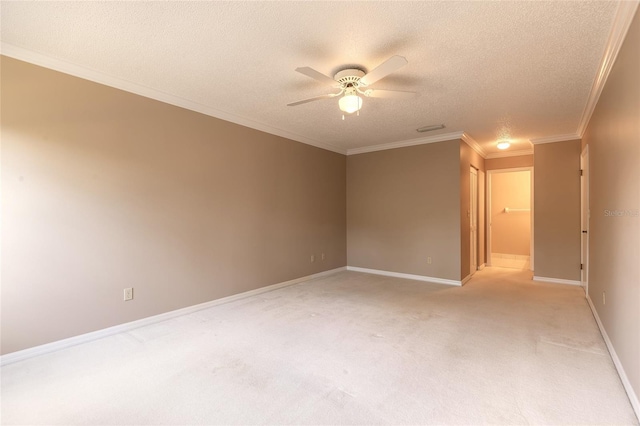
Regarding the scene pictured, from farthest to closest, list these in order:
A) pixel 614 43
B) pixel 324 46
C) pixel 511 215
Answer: pixel 511 215
pixel 324 46
pixel 614 43

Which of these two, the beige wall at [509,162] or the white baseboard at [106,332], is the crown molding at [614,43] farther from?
the white baseboard at [106,332]

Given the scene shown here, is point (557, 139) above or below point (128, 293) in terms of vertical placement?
above

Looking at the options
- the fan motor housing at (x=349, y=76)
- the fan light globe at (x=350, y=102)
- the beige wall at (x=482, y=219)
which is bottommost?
the beige wall at (x=482, y=219)

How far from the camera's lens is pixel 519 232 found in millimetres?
7566

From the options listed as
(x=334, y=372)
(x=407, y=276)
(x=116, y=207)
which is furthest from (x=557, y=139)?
(x=116, y=207)

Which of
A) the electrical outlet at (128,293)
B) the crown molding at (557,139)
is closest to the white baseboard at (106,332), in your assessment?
the electrical outlet at (128,293)

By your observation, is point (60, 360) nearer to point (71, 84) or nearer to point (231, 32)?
point (71, 84)

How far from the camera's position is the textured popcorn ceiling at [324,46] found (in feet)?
6.59

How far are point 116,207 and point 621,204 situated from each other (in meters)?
4.34

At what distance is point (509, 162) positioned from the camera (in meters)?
6.49

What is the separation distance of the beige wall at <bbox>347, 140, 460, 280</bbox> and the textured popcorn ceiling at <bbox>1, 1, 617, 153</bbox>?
1.60 meters

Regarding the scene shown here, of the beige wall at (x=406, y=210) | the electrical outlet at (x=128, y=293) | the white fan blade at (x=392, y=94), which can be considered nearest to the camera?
the electrical outlet at (x=128, y=293)

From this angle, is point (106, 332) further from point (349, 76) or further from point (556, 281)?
point (556, 281)

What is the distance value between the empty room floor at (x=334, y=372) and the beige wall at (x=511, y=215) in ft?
13.9
